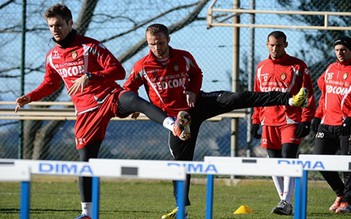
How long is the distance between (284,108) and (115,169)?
16.8 feet

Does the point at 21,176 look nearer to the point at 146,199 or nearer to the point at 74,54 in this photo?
the point at 74,54

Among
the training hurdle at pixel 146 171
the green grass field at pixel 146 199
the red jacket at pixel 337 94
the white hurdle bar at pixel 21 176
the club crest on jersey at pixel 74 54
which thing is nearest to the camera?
the white hurdle bar at pixel 21 176

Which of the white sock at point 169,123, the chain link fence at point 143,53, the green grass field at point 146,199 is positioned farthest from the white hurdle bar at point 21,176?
the chain link fence at point 143,53

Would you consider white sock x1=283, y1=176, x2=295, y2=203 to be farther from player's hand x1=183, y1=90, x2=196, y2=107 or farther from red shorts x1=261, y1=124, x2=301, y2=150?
player's hand x1=183, y1=90, x2=196, y2=107

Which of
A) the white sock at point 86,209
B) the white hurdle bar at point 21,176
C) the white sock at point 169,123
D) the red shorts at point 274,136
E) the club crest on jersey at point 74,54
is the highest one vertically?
the club crest on jersey at point 74,54

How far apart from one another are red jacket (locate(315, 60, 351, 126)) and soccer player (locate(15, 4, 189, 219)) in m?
3.39

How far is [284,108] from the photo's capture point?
10.5 meters

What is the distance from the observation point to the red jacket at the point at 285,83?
10336 mm

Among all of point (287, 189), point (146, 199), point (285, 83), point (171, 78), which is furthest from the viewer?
point (146, 199)

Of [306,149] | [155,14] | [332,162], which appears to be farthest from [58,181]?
[332,162]

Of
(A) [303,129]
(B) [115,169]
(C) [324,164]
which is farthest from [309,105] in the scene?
(B) [115,169]

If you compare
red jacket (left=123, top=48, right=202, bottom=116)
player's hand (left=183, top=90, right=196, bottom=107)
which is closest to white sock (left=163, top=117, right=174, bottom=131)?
player's hand (left=183, top=90, right=196, bottom=107)

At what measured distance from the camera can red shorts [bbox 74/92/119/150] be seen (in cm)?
820

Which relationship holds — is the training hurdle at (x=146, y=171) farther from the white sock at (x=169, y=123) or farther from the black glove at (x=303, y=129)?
the black glove at (x=303, y=129)
